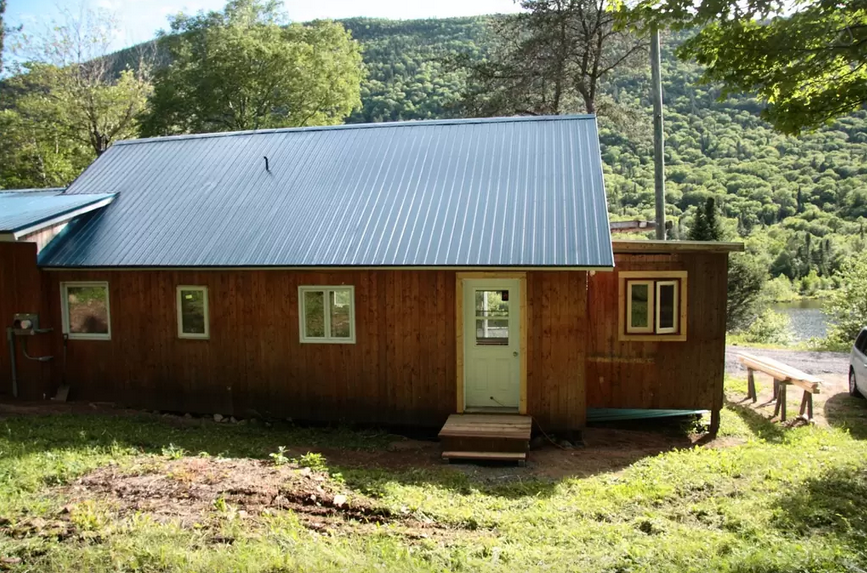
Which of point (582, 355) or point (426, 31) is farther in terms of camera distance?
point (426, 31)

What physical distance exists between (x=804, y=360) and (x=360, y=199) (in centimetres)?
1389

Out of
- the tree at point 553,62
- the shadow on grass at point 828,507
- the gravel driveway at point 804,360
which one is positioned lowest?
the gravel driveway at point 804,360

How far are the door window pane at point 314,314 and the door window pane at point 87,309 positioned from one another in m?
3.81

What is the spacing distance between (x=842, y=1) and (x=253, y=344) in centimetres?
928

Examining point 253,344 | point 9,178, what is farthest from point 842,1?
point 9,178

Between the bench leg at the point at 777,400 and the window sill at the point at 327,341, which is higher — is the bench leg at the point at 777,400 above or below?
below

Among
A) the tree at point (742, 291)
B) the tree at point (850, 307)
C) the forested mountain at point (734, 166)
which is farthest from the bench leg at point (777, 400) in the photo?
the forested mountain at point (734, 166)

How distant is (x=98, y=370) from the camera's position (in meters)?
11.3

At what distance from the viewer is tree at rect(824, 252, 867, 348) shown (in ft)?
77.8

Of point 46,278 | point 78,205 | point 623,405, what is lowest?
point 623,405

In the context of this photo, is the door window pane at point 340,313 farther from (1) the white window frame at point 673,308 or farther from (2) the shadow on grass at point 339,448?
(1) the white window frame at point 673,308

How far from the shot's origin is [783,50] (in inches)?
277

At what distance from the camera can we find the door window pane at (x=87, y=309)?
11211mm

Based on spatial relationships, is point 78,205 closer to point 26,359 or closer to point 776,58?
point 26,359
